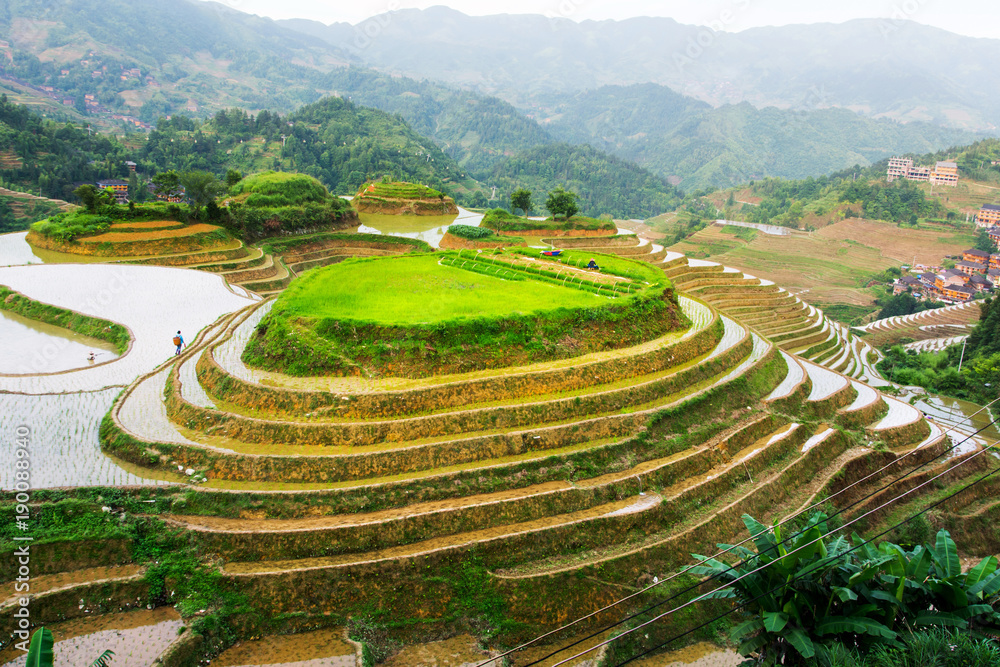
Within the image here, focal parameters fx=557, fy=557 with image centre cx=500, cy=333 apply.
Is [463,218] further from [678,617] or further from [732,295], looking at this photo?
[678,617]

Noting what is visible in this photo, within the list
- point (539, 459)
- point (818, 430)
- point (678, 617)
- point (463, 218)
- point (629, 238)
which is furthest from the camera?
point (463, 218)

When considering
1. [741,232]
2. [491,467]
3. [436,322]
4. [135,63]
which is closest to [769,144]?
[741,232]

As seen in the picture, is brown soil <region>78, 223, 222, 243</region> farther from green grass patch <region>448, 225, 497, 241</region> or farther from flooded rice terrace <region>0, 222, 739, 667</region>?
green grass patch <region>448, 225, 497, 241</region>

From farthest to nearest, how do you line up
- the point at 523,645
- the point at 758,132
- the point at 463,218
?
the point at 758,132 → the point at 463,218 → the point at 523,645

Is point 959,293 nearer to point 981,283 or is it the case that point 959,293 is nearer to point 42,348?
point 981,283

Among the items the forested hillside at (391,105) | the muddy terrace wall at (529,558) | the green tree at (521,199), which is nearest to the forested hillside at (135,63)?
the forested hillside at (391,105)

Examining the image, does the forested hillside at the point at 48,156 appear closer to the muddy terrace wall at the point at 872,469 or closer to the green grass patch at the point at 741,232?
the muddy terrace wall at the point at 872,469

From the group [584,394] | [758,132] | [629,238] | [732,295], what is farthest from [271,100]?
[584,394]
